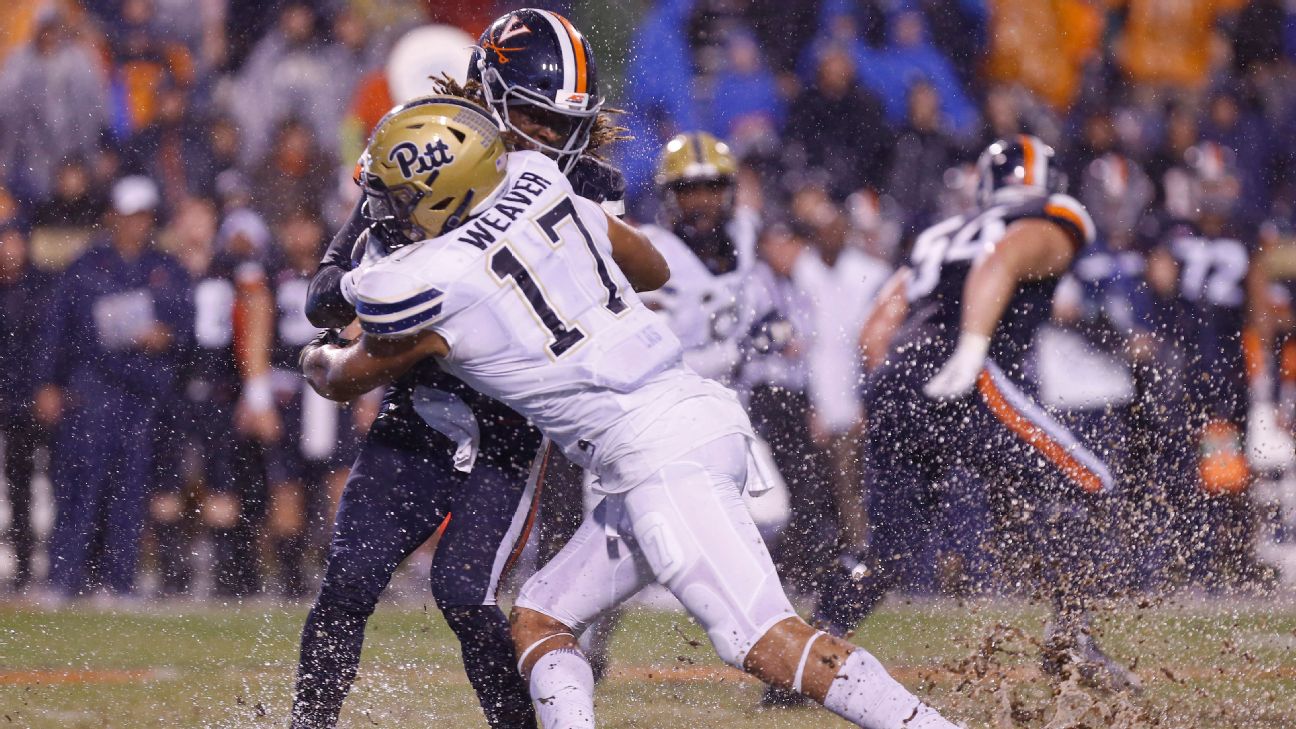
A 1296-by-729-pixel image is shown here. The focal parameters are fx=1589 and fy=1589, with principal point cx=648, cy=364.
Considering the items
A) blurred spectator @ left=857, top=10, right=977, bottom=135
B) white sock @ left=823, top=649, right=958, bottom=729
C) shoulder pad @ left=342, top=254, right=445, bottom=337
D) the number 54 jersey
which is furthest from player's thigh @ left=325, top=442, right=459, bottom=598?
blurred spectator @ left=857, top=10, right=977, bottom=135

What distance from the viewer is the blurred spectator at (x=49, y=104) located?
30.1 feet

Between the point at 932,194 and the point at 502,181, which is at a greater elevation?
the point at 502,181

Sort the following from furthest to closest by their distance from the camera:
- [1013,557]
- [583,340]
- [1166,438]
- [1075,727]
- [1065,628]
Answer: [1166,438] < [1013,557] < [1065,628] < [1075,727] < [583,340]

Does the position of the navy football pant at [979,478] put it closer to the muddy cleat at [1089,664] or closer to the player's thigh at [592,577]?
the muddy cleat at [1089,664]

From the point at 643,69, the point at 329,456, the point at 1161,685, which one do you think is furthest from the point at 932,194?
the point at 1161,685

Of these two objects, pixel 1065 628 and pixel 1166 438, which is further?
pixel 1166 438

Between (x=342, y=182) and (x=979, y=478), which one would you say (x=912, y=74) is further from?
(x=979, y=478)

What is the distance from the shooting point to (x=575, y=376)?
3.46 metres

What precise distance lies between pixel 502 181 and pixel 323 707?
4.59 ft

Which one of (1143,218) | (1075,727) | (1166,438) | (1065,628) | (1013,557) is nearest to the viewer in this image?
(1075,727)

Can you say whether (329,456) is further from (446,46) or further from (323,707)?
(323,707)

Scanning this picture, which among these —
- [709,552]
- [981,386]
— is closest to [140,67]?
[981,386]

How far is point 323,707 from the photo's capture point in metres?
3.94

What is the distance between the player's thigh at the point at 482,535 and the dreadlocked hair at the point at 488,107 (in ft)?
2.83
